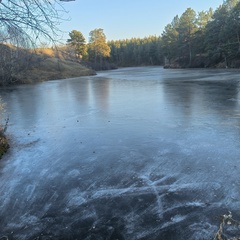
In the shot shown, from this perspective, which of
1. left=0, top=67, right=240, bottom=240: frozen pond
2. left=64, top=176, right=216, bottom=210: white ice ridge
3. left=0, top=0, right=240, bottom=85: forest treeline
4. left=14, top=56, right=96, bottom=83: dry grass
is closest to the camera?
left=0, top=67, right=240, bottom=240: frozen pond

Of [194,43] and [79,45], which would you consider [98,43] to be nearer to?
[79,45]

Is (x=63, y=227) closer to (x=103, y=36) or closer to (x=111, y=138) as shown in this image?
(x=111, y=138)

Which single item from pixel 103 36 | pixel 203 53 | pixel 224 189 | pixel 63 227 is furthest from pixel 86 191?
pixel 103 36

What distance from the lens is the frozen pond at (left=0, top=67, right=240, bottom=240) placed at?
308cm

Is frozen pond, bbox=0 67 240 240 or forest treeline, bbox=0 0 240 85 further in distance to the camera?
forest treeline, bbox=0 0 240 85

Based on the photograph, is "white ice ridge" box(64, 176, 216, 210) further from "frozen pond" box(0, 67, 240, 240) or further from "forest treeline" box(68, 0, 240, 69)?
"forest treeline" box(68, 0, 240, 69)

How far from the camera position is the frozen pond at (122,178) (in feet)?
10.1

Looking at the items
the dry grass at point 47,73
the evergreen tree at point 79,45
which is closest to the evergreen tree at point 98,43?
the evergreen tree at point 79,45

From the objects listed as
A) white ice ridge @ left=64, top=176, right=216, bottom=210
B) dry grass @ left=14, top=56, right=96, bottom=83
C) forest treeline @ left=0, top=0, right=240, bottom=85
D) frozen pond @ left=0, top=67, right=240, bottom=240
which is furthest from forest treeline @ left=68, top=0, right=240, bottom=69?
white ice ridge @ left=64, top=176, right=216, bottom=210

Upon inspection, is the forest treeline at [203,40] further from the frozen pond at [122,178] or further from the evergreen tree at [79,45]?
the frozen pond at [122,178]

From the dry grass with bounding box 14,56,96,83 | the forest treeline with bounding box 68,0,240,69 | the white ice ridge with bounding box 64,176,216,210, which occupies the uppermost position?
the forest treeline with bounding box 68,0,240,69

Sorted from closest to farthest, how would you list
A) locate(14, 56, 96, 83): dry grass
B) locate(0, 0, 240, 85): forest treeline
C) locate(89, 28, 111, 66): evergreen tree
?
locate(14, 56, 96, 83): dry grass < locate(0, 0, 240, 85): forest treeline < locate(89, 28, 111, 66): evergreen tree

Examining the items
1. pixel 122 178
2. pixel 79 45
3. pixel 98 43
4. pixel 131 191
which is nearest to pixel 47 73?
pixel 79 45

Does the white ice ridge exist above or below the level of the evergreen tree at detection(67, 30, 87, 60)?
below
